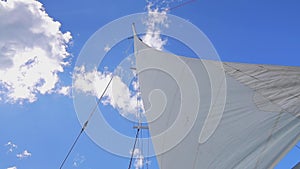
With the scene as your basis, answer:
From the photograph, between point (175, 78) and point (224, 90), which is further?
point (175, 78)

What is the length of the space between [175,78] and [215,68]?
30.7 inches

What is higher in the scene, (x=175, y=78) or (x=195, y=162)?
(x=175, y=78)

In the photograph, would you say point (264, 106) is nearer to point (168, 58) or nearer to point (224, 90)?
point (224, 90)

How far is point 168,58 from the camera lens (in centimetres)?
524

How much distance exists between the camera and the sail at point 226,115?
2.56 m

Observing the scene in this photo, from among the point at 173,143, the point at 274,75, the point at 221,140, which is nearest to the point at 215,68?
the point at 274,75

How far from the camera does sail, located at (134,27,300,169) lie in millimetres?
2561

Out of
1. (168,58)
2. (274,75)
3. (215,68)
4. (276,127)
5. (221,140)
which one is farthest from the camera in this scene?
(168,58)

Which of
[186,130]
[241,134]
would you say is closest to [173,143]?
[186,130]

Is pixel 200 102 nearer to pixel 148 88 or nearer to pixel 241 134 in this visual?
pixel 241 134

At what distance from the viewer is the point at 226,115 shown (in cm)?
316

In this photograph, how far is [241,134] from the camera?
2777mm

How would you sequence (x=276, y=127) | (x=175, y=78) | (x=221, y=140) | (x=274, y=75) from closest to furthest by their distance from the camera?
(x=276, y=127) < (x=221, y=140) < (x=274, y=75) < (x=175, y=78)

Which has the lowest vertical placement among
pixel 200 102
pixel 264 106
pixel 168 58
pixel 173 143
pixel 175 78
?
pixel 264 106
